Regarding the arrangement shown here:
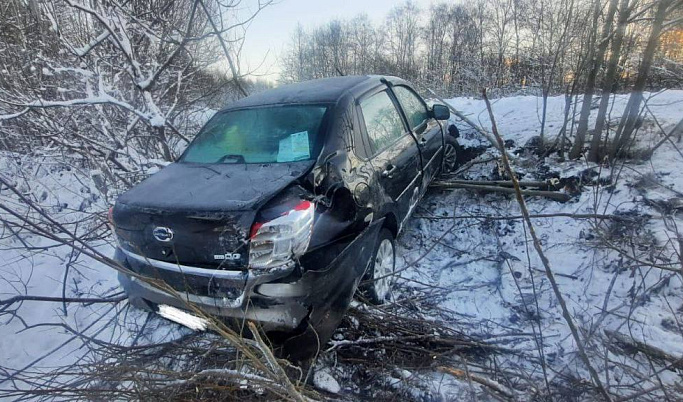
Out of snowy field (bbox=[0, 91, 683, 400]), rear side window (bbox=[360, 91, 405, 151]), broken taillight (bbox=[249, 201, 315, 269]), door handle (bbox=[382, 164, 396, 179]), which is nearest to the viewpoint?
broken taillight (bbox=[249, 201, 315, 269])

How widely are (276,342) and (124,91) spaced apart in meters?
6.24

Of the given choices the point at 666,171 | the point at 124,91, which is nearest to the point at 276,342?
the point at 666,171

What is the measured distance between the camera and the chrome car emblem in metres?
2.10

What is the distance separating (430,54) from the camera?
38.9 metres

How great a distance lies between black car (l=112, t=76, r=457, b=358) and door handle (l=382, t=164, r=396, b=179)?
21 millimetres

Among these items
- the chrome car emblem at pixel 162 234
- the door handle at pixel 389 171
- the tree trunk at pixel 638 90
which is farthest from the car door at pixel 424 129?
the chrome car emblem at pixel 162 234

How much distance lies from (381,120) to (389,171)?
554 mm

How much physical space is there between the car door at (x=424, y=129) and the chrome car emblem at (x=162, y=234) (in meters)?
2.53

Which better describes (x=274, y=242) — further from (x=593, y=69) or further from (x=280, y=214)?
(x=593, y=69)

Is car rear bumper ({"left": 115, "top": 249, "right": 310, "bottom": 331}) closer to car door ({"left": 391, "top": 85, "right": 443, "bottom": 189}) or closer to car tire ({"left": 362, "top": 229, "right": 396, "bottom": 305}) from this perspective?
car tire ({"left": 362, "top": 229, "right": 396, "bottom": 305})

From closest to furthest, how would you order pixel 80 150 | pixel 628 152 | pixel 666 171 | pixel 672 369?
pixel 672 369 → pixel 666 171 → pixel 628 152 → pixel 80 150

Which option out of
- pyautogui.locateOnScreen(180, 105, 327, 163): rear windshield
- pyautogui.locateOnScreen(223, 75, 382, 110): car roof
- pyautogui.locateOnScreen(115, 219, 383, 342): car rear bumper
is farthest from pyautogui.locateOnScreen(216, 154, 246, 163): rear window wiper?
pyautogui.locateOnScreen(115, 219, 383, 342): car rear bumper

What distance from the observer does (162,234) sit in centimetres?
213

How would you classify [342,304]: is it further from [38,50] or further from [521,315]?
[38,50]
